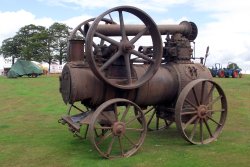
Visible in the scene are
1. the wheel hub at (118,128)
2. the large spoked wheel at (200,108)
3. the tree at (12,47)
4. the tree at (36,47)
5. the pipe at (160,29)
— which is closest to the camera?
the wheel hub at (118,128)

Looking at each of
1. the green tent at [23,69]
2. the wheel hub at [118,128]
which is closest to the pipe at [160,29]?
the wheel hub at [118,128]

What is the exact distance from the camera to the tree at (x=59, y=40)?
67.9 m

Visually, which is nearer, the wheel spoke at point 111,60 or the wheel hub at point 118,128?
the wheel hub at point 118,128

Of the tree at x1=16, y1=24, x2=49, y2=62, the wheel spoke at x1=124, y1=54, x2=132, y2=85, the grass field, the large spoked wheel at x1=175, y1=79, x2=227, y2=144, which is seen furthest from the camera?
the tree at x1=16, y1=24, x2=49, y2=62

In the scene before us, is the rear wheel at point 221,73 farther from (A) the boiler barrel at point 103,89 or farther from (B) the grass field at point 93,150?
(A) the boiler barrel at point 103,89

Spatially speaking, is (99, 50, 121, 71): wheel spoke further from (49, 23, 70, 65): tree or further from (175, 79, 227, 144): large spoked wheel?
(49, 23, 70, 65): tree

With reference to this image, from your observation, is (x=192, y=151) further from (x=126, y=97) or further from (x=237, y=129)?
(x=237, y=129)

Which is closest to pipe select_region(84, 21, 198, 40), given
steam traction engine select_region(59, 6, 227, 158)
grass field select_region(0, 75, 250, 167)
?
steam traction engine select_region(59, 6, 227, 158)

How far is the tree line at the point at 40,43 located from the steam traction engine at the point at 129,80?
190 feet

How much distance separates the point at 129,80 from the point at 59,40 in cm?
6299

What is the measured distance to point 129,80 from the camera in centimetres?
810

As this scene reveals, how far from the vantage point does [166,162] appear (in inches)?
291

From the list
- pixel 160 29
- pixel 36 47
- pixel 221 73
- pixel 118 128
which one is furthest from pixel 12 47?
pixel 118 128

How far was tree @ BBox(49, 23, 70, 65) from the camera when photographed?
67938 mm
